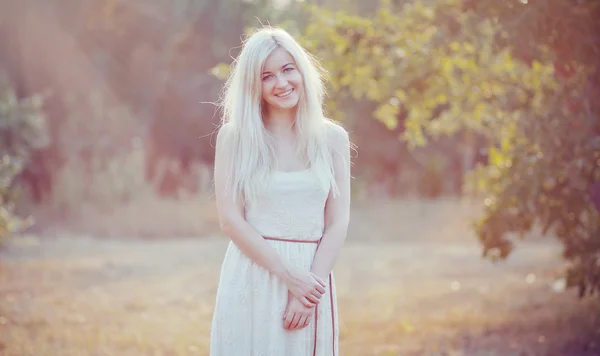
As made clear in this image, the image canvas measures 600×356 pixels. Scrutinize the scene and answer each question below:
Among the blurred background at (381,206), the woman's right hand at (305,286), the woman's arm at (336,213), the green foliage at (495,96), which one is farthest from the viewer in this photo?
the blurred background at (381,206)

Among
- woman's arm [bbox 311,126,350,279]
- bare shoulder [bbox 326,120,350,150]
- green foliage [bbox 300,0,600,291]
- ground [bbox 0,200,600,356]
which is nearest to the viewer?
woman's arm [bbox 311,126,350,279]

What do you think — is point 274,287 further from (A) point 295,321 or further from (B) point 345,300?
(B) point 345,300

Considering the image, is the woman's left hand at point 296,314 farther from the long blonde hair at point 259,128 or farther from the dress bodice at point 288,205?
the long blonde hair at point 259,128

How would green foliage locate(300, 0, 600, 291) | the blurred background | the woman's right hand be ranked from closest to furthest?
the woman's right hand < green foliage locate(300, 0, 600, 291) < the blurred background

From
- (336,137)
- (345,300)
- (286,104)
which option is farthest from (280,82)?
(345,300)

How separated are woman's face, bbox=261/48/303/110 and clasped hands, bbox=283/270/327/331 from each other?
0.80 meters

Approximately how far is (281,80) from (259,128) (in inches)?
9.5

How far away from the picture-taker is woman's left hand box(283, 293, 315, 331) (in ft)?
11.3

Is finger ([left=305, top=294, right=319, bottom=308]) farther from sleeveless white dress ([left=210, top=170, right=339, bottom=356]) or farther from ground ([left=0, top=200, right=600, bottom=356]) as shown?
ground ([left=0, top=200, right=600, bottom=356])

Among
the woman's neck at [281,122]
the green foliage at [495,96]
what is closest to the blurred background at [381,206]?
the green foliage at [495,96]

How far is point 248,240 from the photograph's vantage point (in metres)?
3.46

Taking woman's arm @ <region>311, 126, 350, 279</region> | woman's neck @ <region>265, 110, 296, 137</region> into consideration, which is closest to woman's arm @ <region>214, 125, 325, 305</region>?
woman's arm @ <region>311, 126, 350, 279</region>

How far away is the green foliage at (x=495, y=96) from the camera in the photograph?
6.19m

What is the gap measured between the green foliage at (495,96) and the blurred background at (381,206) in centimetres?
2
